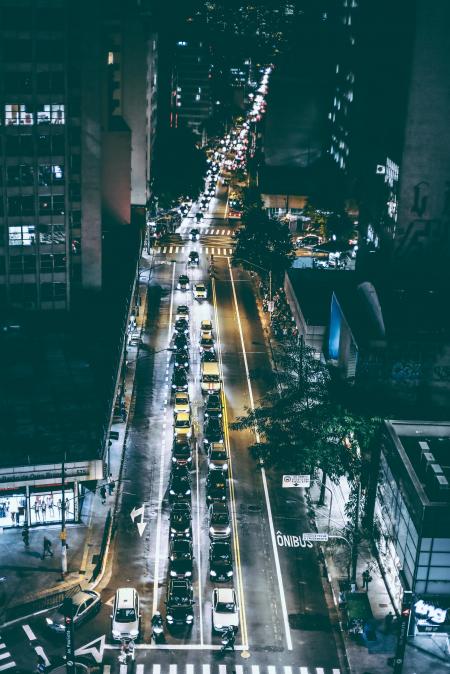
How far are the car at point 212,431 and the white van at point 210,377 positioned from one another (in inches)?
296

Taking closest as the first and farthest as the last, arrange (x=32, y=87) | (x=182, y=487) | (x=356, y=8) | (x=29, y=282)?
(x=182, y=487), (x=32, y=87), (x=29, y=282), (x=356, y=8)

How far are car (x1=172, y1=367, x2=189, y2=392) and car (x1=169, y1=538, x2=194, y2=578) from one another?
27.8 metres

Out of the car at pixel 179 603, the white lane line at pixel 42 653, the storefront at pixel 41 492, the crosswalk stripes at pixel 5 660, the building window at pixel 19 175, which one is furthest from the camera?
the building window at pixel 19 175

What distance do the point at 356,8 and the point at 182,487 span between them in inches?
4595

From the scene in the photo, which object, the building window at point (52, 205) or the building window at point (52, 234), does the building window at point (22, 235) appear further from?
the building window at point (52, 205)

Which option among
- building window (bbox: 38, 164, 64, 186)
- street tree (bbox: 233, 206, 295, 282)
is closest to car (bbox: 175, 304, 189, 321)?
street tree (bbox: 233, 206, 295, 282)

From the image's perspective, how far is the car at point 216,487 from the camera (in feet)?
237

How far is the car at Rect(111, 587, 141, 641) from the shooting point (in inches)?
2190

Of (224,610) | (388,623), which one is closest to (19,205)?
(224,610)

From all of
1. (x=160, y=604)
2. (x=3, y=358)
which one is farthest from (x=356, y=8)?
(x=160, y=604)

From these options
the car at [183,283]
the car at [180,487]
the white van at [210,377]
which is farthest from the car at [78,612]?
the car at [183,283]

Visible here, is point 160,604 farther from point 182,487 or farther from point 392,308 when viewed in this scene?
point 392,308

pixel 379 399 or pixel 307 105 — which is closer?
pixel 379 399

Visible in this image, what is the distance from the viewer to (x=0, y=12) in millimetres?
89375
